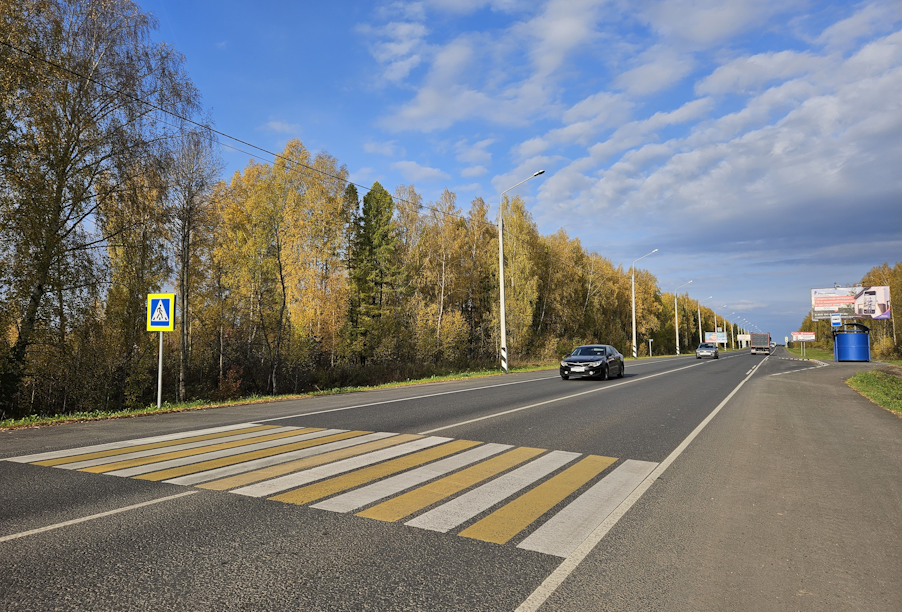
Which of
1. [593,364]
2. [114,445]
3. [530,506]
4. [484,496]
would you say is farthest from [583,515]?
[593,364]

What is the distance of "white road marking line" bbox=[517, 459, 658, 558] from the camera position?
3904 millimetres

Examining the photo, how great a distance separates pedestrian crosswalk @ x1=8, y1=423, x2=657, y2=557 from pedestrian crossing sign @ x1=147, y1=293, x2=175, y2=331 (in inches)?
215

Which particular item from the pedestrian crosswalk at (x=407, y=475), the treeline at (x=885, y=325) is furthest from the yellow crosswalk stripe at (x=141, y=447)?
the treeline at (x=885, y=325)

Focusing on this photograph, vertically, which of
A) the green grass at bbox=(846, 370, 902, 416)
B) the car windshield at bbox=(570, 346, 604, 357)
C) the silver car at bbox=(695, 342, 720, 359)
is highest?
the car windshield at bbox=(570, 346, 604, 357)

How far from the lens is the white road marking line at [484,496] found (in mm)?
4352

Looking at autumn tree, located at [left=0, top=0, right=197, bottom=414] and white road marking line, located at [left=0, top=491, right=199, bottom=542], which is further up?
autumn tree, located at [left=0, top=0, right=197, bottom=414]

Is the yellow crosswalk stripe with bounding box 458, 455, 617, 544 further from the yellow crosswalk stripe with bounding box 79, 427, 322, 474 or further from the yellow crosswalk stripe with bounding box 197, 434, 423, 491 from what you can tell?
the yellow crosswalk stripe with bounding box 79, 427, 322, 474

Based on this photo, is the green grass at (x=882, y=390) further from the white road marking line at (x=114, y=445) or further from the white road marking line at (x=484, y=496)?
the white road marking line at (x=114, y=445)

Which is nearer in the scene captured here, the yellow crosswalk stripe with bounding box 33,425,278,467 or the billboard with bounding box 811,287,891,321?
the yellow crosswalk stripe with bounding box 33,425,278,467

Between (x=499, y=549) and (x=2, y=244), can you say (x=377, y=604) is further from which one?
(x=2, y=244)

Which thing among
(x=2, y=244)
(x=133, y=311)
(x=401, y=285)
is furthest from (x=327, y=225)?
(x=2, y=244)

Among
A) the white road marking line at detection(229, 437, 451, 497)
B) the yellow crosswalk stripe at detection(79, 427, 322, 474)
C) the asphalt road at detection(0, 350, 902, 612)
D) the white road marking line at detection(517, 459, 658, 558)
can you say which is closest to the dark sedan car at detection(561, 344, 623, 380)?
the asphalt road at detection(0, 350, 902, 612)

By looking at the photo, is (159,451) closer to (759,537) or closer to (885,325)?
(759,537)

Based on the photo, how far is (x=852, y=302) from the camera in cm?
5328
